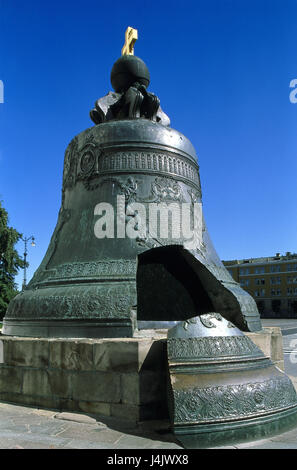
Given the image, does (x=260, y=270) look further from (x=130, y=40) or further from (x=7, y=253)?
(x=130, y=40)

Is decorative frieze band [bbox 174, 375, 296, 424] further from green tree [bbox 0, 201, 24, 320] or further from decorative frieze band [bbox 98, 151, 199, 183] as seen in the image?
green tree [bbox 0, 201, 24, 320]

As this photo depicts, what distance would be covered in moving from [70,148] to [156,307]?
8.56 feet

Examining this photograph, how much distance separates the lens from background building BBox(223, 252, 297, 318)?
5859 centimetres

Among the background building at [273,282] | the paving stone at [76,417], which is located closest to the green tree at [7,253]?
the paving stone at [76,417]

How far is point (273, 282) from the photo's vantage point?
60188mm

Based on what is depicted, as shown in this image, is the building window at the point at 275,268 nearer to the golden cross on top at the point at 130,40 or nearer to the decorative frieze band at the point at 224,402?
the golden cross on top at the point at 130,40

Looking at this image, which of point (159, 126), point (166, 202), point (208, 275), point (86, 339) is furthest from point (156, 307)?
point (159, 126)

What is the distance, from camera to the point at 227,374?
10.5 feet

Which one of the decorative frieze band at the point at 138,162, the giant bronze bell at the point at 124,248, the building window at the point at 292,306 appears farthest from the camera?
the building window at the point at 292,306

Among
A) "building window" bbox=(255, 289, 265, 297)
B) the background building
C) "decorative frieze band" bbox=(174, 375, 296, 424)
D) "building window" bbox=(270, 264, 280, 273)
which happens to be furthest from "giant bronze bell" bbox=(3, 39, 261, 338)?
"building window" bbox=(255, 289, 265, 297)

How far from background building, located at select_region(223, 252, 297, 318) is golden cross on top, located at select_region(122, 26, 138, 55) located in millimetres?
56220

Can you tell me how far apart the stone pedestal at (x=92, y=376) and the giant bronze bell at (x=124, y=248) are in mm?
263

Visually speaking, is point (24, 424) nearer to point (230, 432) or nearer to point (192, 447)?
point (192, 447)

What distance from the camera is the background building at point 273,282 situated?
58594 millimetres
